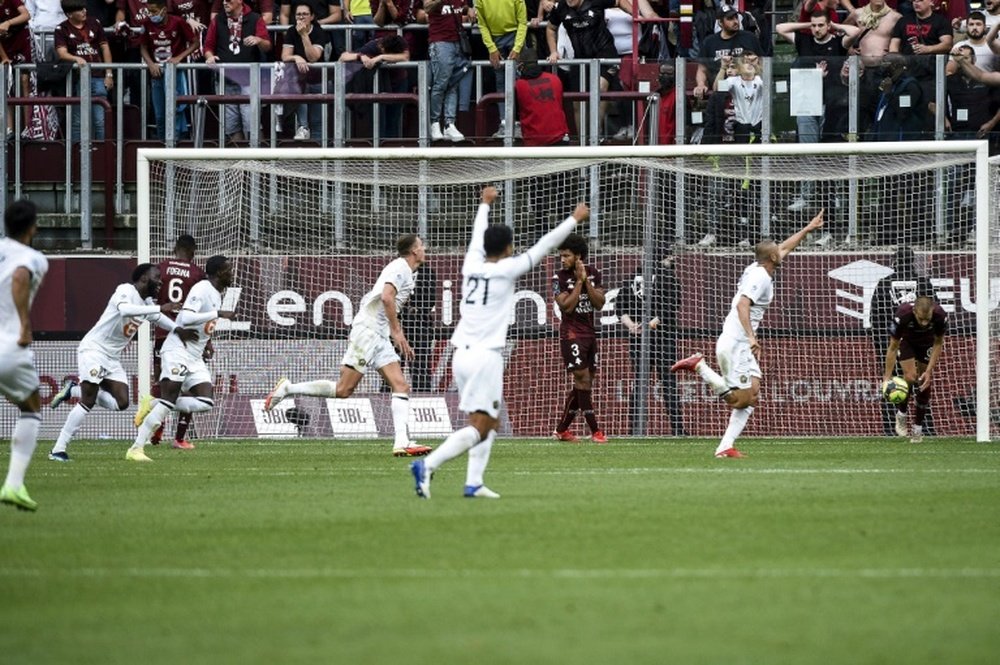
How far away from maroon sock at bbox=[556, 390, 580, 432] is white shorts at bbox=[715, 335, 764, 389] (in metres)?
4.02

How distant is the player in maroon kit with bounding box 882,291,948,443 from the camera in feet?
68.6

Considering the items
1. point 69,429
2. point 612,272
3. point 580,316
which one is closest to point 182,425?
point 69,429

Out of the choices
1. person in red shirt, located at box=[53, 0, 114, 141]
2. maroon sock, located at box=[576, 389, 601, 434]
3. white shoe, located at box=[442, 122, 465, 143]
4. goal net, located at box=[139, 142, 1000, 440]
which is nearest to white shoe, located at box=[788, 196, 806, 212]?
goal net, located at box=[139, 142, 1000, 440]

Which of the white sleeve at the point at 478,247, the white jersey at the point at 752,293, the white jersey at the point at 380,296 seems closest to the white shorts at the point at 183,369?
the white jersey at the point at 380,296

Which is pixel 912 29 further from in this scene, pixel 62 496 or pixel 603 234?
pixel 62 496

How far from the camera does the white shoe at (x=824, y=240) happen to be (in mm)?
22719

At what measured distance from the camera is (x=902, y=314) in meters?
Result: 21.1

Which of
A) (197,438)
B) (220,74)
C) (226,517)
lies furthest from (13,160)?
(226,517)

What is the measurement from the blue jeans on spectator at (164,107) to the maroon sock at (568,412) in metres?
7.10

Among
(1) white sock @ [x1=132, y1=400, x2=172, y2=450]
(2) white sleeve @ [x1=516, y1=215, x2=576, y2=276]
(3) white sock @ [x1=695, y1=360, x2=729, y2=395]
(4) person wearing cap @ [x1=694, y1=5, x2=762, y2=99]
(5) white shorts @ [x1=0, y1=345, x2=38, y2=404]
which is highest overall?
(4) person wearing cap @ [x1=694, y1=5, x2=762, y2=99]

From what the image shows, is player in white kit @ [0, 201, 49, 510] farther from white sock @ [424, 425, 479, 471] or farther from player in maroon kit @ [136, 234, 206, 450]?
player in maroon kit @ [136, 234, 206, 450]

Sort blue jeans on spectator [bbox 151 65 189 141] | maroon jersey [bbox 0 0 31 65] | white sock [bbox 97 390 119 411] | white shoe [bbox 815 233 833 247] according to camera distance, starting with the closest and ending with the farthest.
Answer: white sock [bbox 97 390 119 411] < white shoe [bbox 815 233 833 247] < blue jeans on spectator [bbox 151 65 189 141] < maroon jersey [bbox 0 0 31 65]

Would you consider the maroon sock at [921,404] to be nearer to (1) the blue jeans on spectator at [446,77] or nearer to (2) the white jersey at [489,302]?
(1) the blue jeans on spectator at [446,77]

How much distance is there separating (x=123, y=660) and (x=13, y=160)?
19.2 meters
